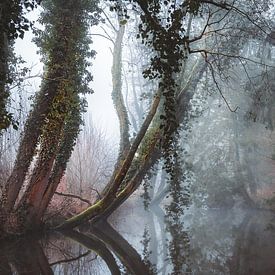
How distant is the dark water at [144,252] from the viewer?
8320 mm

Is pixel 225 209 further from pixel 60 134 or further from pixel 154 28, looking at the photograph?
pixel 154 28

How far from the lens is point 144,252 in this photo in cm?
1068

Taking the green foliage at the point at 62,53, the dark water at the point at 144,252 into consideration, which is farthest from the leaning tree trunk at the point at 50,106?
the dark water at the point at 144,252

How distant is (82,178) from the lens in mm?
19859

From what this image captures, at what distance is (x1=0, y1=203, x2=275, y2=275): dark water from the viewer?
8320mm

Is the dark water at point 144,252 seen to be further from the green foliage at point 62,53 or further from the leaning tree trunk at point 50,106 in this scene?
the green foliage at point 62,53

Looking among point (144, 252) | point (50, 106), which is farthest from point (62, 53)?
point (144, 252)

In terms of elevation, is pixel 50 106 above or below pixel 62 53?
below

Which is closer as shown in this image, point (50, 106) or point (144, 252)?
point (144, 252)

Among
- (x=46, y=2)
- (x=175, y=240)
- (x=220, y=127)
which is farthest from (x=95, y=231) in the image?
(x=220, y=127)

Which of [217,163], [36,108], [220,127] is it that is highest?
[220,127]

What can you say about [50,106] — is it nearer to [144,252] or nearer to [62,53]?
[62,53]

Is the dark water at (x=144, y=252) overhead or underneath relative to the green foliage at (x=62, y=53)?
underneath

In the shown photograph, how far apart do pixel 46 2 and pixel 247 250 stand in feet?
32.1
